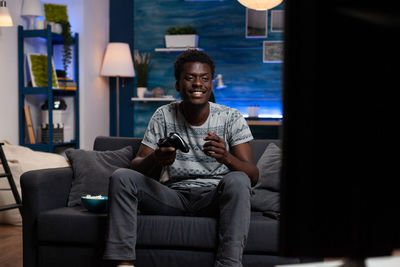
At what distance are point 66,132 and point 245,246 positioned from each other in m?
3.36

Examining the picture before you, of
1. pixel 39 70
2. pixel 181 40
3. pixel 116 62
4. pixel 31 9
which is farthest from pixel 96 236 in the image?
pixel 181 40

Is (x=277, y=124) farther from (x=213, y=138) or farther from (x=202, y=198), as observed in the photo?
(x=213, y=138)

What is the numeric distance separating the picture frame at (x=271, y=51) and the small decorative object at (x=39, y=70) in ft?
8.12

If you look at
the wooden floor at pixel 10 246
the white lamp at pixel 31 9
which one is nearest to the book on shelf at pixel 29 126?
the white lamp at pixel 31 9

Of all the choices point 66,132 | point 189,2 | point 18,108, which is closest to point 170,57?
point 189,2

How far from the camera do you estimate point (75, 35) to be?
5.18 metres

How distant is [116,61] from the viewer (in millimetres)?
5707

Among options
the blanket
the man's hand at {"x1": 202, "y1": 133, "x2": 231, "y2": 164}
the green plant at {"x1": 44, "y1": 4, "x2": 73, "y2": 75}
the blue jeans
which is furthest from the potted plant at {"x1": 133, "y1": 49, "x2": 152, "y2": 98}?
the man's hand at {"x1": 202, "y1": 133, "x2": 231, "y2": 164}

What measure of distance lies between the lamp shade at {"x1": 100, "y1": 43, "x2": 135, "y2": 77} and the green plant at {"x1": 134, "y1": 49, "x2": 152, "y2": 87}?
336 mm

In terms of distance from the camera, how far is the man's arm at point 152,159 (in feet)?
6.58

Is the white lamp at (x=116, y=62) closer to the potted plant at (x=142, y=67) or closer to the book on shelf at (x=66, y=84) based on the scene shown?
the potted plant at (x=142, y=67)

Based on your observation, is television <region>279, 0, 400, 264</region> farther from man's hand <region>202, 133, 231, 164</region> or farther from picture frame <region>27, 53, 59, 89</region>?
picture frame <region>27, 53, 59, 89</region>

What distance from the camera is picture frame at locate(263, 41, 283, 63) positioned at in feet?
19.2

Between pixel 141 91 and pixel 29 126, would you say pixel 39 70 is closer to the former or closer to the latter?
pixel 29 126
